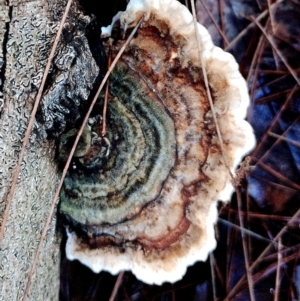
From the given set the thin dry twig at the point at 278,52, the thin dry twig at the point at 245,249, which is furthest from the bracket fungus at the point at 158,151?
the thin dry twig at the point at 278,52

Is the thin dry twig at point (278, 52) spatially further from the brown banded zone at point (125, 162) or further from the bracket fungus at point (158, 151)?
the brown banded zone at point (125, 162)

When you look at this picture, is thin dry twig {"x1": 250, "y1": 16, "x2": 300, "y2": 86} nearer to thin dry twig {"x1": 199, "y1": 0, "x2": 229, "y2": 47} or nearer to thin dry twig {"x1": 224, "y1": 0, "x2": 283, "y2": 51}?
thin dry twig {"x1": 224, "y1": 0, "x2": 283, "y2": 51}

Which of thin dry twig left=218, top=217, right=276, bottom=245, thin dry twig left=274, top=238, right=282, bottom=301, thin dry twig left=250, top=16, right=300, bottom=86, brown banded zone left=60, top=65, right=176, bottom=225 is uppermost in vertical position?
thin dry twig left=250, top=16, right=300, bottom=86

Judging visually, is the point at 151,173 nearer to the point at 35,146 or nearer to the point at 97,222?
the point at 97,222

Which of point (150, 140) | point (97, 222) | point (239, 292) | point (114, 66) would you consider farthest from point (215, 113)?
point (239, 292)

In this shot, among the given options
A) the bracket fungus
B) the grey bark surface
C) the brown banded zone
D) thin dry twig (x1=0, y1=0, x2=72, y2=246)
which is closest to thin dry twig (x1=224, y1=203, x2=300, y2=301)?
the bracket fungus

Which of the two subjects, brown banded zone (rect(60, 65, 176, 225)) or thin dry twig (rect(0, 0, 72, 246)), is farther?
brown banded zone (rect(60, 65, 176, 225))
